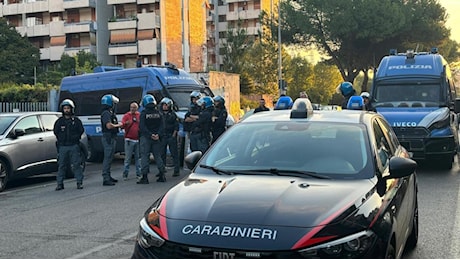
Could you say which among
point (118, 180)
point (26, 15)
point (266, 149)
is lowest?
point (118, 180)

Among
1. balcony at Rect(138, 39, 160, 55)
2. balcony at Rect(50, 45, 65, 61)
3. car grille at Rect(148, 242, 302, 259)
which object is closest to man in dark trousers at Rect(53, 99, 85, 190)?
car grille at Rect(148, 242, 302, 259)

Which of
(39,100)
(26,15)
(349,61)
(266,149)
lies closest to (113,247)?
(266,149)

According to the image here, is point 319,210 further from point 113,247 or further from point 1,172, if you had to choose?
point 1,172

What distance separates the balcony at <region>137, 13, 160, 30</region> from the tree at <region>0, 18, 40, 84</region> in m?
12.3

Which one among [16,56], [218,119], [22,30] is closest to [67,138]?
[218,119]

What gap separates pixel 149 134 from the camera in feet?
36.6

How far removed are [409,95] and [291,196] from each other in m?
9.57

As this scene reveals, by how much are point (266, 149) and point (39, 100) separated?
21888mm

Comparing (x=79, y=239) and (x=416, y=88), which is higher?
(x=416, y=88)

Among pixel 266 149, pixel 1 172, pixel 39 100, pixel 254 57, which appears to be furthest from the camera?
pixel 254 57

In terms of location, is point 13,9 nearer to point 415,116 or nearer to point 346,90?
point 346,90

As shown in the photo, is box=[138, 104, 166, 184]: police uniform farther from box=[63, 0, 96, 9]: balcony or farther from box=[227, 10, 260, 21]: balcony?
box=[227, 10, 260, 21]: balcony

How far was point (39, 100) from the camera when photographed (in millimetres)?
24500

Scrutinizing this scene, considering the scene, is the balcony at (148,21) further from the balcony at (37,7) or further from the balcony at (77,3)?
the balcony at (37,7)
